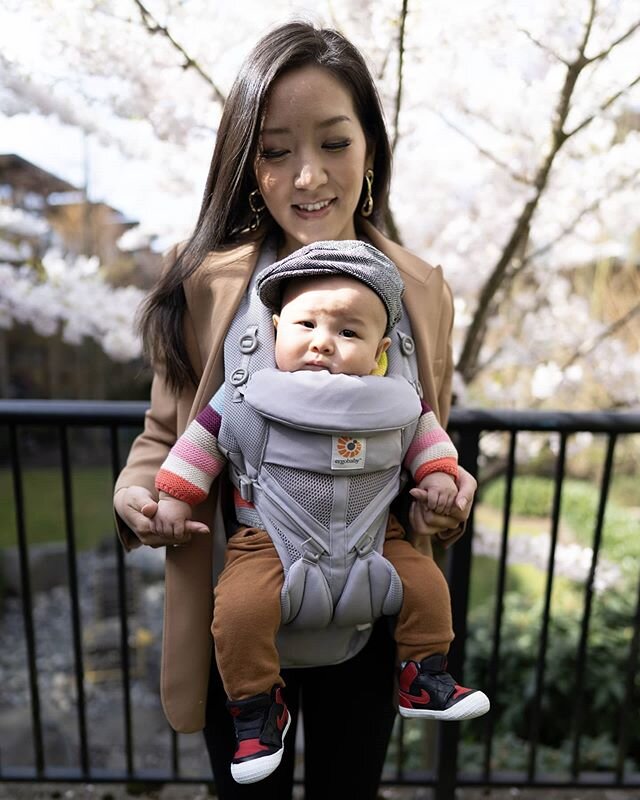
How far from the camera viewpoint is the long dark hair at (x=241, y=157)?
3.80 ft

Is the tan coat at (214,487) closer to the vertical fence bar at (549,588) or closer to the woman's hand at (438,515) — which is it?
the woman's hand at (438,515)

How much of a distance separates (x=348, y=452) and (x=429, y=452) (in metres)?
0.19

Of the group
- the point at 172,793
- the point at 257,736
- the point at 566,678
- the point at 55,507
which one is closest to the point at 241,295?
the point at 257,736

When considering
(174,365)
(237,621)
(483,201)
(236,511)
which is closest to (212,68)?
(483,201)

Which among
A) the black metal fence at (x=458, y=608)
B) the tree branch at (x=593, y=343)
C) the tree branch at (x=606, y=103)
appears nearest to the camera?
the black metal fence at (x=458, y=608)

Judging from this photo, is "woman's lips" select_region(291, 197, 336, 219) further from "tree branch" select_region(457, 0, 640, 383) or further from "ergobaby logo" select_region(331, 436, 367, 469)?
"tree branch" select_region(457, 0, 640, 383)

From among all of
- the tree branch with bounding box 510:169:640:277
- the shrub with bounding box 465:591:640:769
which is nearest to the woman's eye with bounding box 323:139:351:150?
the tree branch with bounding box 510:169:640:277

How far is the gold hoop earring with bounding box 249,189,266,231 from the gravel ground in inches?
80.1

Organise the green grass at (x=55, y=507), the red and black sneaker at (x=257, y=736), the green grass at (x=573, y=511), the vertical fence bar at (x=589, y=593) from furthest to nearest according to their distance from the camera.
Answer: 1. the green grass at (x=55, y=507)
2. the green grass at (x=573, y=511)
3. the vertical fence bar at (x=589, y=593)
4. the red and black sneaker at (x=257, y=736)

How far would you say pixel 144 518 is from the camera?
1.18 metres

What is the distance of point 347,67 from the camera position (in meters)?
1.19

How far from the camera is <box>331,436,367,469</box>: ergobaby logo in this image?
1.06 metres

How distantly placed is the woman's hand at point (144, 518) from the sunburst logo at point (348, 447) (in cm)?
30

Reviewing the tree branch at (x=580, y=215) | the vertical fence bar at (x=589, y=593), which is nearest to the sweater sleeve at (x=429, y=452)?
the vertical fence bar at (x=589, y=593)
